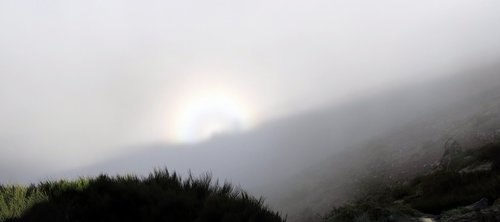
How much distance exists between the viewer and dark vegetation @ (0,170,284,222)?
9.12 m

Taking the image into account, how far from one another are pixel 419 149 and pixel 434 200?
23.5m

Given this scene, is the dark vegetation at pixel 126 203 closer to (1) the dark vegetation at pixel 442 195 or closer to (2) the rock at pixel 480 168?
(1) the dark vegetation at pixel 442 195

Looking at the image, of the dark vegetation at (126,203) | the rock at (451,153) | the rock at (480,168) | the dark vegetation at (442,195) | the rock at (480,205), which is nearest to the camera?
the dark vegetation at (126,203)

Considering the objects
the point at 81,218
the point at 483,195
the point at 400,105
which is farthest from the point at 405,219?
the point at 400,105

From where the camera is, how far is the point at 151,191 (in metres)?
10.5

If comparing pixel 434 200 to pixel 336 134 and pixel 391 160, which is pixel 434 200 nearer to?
pixel 391 160

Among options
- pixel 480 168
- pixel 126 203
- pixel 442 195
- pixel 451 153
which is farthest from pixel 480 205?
pixel 451 153

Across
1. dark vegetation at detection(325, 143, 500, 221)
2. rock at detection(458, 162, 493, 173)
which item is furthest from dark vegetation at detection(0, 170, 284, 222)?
rock at detection(458, 162, 493, 173)

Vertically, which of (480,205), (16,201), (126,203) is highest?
(16,201)

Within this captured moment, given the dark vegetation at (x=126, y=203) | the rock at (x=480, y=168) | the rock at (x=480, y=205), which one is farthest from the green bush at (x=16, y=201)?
the rock at (x=480, y=168)

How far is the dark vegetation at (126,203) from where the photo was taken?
912 centimetres

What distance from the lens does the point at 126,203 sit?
390 inches

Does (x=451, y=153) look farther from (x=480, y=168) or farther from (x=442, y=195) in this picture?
(x=442, y=195)

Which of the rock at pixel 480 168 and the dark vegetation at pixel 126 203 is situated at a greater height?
the dark vegetation at pixel 126 203
